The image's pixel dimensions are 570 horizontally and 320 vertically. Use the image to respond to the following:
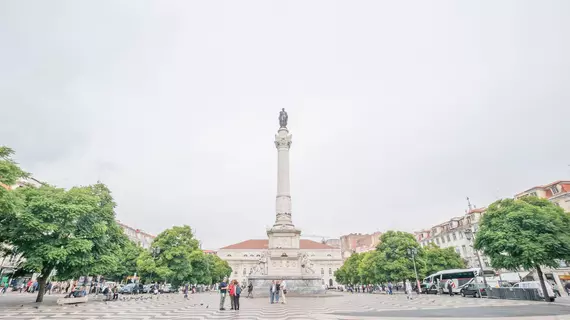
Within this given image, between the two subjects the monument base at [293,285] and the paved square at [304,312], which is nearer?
the paved square at [304,312]

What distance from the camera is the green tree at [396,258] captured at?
41969 millimetres

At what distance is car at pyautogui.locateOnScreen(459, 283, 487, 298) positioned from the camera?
2694 centimetres

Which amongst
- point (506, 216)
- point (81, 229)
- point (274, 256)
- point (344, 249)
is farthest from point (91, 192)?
point (344, 249)

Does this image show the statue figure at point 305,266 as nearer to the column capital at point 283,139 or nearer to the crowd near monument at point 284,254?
the crowd near monument at point 284,254

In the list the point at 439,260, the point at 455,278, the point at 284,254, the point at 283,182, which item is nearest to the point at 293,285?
the point at 284,254

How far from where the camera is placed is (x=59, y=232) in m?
18.8

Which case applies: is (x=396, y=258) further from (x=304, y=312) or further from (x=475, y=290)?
(x=304, y=312)

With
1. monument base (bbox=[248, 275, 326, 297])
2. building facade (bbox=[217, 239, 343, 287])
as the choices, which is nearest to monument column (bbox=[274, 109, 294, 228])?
monument base (bbox=[248, 275, 326, 297])

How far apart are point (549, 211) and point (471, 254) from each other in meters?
36.1

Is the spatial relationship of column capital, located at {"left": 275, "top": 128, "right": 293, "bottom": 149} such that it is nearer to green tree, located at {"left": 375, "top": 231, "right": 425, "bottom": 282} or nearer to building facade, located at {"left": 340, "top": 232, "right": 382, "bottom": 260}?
green tree, located at {"left": 375, "top": 231, "right": 425, "bottom": 282}

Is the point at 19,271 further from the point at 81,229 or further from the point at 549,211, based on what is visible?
the point at 549,211

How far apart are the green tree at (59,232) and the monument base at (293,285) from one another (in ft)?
44.0

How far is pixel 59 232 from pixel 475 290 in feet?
108

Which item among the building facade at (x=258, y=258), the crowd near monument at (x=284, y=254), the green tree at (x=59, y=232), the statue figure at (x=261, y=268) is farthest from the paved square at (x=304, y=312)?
the building facade at (x=258, y=258)
